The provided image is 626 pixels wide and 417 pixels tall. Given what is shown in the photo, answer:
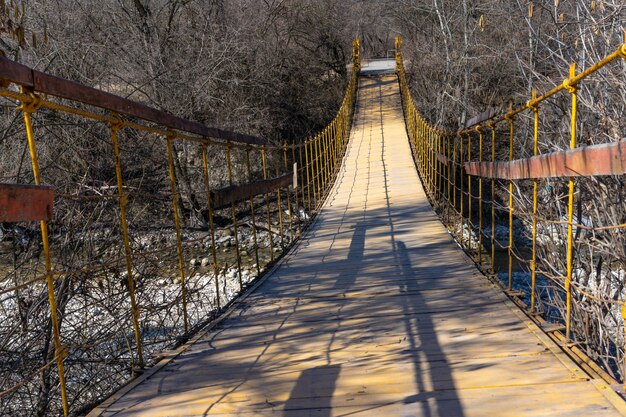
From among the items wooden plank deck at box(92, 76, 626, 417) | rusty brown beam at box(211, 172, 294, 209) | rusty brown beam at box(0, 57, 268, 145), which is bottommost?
wooden plank deck at box(92, 76, 626, 417)

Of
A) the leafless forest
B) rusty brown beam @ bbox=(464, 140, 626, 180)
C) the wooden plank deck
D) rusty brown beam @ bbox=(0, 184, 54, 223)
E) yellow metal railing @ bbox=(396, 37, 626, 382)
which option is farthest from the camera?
the leafless forest

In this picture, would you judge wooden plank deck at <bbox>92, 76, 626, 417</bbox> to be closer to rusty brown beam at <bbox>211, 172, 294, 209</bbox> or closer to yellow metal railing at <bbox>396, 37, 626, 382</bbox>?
yellow metal railing at <bbox>396, 37, 626, 382</bbox>

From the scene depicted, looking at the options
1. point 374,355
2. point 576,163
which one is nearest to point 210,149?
point 374,355

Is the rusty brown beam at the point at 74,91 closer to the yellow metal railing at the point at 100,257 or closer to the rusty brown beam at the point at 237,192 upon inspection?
the yellow metal railing at the point at 100,257

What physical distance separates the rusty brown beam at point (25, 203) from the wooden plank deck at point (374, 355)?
73cm

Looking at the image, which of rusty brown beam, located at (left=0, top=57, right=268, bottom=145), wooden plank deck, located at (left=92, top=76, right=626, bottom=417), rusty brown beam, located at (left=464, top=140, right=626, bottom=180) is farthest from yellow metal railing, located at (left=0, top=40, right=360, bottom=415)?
rusty brown beam, located at (left=464, top=140, right=626, bottom=180)

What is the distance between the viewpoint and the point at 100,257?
4340 mm

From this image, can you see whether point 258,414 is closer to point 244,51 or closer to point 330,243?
point 330,243

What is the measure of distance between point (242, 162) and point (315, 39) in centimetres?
816

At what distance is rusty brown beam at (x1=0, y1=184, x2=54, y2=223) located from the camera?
1.57 meters

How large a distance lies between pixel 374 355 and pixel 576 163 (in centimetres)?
109

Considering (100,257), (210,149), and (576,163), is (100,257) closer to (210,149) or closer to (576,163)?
(576,163)

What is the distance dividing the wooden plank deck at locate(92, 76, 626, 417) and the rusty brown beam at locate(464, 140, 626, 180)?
0.67 meters

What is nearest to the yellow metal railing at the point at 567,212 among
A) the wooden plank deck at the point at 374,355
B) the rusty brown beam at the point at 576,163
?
the rusty brown beam at the point at 576,163
